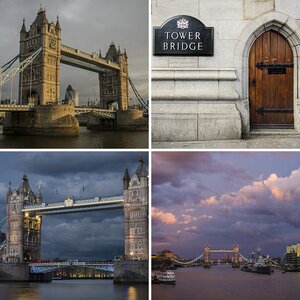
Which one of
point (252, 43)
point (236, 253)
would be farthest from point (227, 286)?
point (252, 43)

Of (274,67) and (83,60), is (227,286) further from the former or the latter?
(83,60)

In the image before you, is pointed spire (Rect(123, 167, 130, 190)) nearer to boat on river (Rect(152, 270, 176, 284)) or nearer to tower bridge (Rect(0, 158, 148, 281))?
tower bridge (Rect(0, 158, 148, 281))

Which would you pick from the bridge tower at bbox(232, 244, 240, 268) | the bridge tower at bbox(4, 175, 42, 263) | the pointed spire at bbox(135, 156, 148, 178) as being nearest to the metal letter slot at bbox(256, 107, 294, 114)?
the pointed spire at bbox(135, 156, 148, 178)

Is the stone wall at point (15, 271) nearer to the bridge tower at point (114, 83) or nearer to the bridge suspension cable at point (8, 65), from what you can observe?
the bridge tower at point (114, 83)

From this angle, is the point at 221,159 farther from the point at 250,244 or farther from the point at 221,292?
the point at 221,292

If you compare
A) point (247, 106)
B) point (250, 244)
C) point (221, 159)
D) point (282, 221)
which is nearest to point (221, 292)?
point (250, 244)

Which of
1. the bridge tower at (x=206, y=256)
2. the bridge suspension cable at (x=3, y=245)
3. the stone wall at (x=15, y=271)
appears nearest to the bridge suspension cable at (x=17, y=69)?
the bridge suspension cable at (x=3, y=245)
